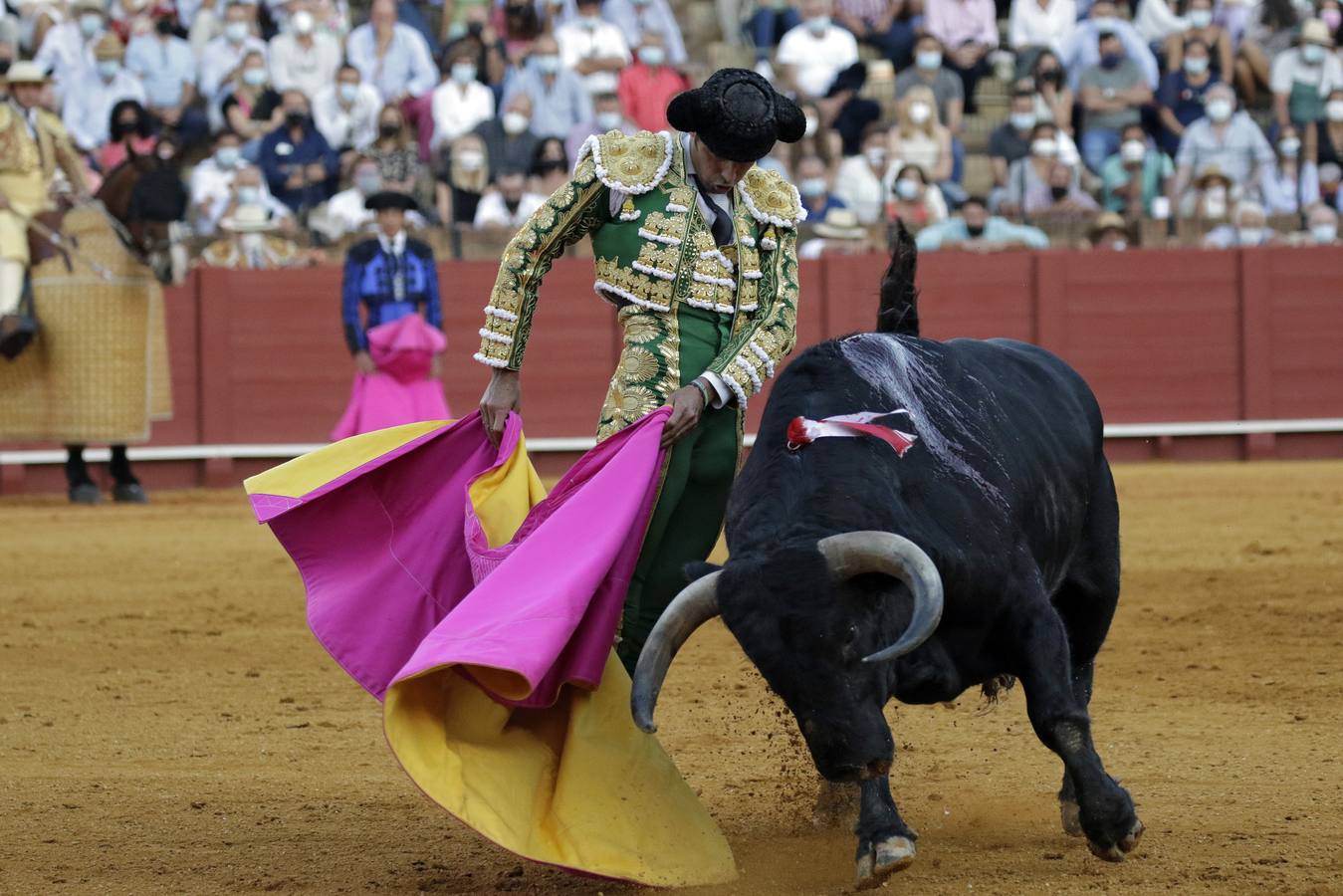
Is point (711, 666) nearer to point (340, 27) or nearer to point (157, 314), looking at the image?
point (157, 314)

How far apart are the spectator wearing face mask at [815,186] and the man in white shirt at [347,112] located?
2398 mm

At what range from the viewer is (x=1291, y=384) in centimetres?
1103

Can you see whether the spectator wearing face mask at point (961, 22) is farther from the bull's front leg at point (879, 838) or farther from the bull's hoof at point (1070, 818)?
the bull's front leg at point (879, 838)

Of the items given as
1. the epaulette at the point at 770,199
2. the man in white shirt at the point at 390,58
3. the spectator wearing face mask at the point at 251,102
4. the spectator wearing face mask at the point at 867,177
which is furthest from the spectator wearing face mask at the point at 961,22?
the epaulette at the point at 770,199

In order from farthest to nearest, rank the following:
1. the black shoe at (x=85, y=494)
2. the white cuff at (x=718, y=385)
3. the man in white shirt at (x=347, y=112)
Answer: the man in white shirt at (x=347, y=112) < the black shoe at (x=85, y=494) < the white cuff at (x=718, y=385)

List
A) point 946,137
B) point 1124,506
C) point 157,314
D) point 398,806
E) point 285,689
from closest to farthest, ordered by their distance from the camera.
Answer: point 398,806, point 285,689, point 1124,506, point 157,314, point 946,137

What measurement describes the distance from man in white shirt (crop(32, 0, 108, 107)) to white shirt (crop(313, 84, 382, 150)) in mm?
1437

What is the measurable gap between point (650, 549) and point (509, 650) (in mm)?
458

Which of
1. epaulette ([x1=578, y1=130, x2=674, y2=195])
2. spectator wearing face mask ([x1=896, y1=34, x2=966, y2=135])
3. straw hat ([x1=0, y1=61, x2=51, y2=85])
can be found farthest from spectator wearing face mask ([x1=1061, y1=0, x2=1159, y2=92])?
epaulette ([x1=578, y1=130, x2=674, y2=195])

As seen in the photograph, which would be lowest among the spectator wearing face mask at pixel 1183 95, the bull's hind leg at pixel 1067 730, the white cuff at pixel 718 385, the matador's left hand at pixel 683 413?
the bull's hind leg at pixel 1067 730

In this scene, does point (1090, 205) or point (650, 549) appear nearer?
point (650, 549)

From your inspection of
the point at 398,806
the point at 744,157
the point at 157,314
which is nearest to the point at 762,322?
the point at 744,157

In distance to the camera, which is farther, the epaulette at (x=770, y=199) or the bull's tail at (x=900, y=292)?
the bull's tail at (x=900, y=292)

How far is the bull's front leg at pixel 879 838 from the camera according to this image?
2.75 metres
